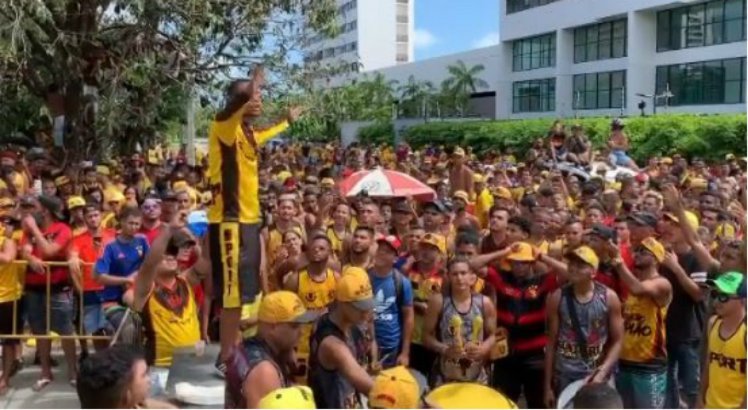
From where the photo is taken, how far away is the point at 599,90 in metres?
45.9

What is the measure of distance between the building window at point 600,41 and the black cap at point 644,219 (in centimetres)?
3871

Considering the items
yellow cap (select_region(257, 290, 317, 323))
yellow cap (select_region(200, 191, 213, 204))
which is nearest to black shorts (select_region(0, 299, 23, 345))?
yellow cap (select_region(200, 191, 213, 204))

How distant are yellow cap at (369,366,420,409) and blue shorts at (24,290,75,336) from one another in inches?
175

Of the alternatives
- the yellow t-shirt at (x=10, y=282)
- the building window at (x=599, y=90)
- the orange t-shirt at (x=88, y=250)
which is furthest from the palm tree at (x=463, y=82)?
the yellow t-shirt at (x=10, y=282)

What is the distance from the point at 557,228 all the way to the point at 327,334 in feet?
11.3

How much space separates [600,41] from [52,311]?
4221cm

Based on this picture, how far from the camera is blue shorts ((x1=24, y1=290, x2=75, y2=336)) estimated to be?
756 cm

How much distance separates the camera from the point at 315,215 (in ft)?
29.9

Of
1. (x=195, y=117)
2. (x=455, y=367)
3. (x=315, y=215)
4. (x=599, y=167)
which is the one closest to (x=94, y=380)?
(x=455, y=367)

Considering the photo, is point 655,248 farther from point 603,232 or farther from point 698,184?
point 698,184

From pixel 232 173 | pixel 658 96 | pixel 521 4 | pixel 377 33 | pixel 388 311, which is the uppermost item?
pixel 377 33

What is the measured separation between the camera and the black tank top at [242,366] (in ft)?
13.5

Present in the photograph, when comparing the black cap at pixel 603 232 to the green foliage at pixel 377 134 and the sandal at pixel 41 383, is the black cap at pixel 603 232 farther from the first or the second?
the green foliage at pixel 377 134

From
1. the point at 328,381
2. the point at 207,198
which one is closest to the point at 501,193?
the point at 207,198
